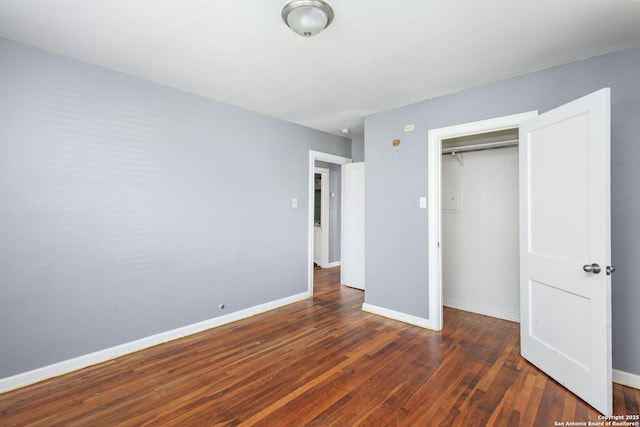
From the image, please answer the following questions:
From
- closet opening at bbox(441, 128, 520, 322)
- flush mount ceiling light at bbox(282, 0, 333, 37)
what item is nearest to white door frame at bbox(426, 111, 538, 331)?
closet opening at bbox(441, 128, 520, 322)

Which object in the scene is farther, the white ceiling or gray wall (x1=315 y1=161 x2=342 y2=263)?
gray wall (x1=315 y1=161 x2=342 y2=263)

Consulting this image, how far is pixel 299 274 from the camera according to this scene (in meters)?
4.26

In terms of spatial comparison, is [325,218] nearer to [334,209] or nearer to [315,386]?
[334,209]

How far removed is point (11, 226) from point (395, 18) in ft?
9.95

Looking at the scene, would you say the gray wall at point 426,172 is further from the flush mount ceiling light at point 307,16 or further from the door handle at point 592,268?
the flush mount ceiling light at point 307,16

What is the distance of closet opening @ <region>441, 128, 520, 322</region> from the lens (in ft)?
11.4

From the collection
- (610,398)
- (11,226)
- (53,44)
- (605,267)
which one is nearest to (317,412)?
(610,398)

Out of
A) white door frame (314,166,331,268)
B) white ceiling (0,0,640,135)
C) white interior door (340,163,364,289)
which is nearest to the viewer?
white ceiling (0,0,640,135)

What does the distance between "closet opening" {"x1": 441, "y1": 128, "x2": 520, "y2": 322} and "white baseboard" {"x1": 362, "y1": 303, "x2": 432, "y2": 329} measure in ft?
2.90

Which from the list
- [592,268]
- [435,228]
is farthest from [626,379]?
[435,228]

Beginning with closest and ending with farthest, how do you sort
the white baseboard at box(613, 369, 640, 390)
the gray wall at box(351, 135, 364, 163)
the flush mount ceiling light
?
the flush mount ceiling light → the white baseboard at box(613, 369, 640, 390) → the gray wall at box(351, 135, 364, 163)

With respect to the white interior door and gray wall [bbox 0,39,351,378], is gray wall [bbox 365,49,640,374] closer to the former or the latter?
the white interior door

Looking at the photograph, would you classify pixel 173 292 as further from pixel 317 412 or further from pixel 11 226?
pixel 317 412

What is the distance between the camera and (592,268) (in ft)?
6.23
